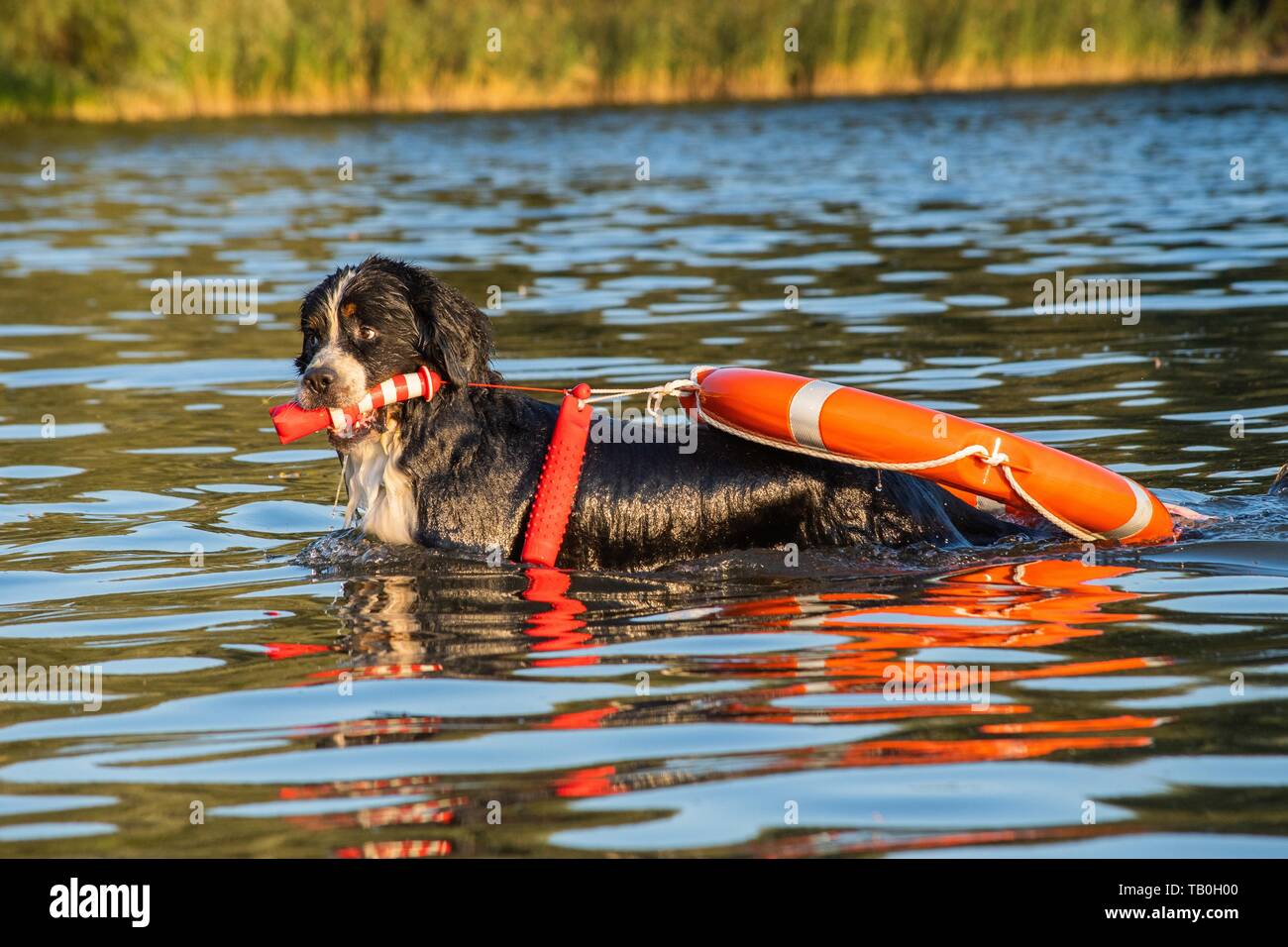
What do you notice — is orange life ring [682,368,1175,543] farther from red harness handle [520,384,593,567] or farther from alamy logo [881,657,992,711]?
alamy logo [881,657,992,711]

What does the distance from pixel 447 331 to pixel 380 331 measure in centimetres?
27

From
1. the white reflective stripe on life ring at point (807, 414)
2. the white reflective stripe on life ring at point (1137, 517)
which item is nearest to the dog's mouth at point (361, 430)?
the white reflective stripe on life ring at point (807, 414)

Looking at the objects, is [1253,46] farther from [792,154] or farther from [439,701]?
[439,701]

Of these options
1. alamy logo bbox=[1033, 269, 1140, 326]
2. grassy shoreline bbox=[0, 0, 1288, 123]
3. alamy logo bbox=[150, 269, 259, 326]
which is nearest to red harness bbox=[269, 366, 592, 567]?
Result: alamy logo bbox=[1033, 269, 1140, 326]

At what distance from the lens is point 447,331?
729cm

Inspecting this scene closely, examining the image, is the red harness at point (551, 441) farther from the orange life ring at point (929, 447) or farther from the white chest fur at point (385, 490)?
the orange life ring at point (929, 447)

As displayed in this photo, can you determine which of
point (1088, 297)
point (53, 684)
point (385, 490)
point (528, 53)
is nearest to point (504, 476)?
point (385, 490)

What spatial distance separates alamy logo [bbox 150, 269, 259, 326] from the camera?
16.3 meters

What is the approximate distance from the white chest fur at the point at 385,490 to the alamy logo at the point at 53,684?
1502mm

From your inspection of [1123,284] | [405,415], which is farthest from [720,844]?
[1123,284]

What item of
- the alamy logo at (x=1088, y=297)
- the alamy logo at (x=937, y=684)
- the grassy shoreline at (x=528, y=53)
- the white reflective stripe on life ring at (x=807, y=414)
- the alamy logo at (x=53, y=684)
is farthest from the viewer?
the grassy shoreline at (x=528, y=53)

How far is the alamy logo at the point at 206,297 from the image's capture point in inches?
640

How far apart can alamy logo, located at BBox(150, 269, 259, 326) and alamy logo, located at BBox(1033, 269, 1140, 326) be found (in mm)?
6761
